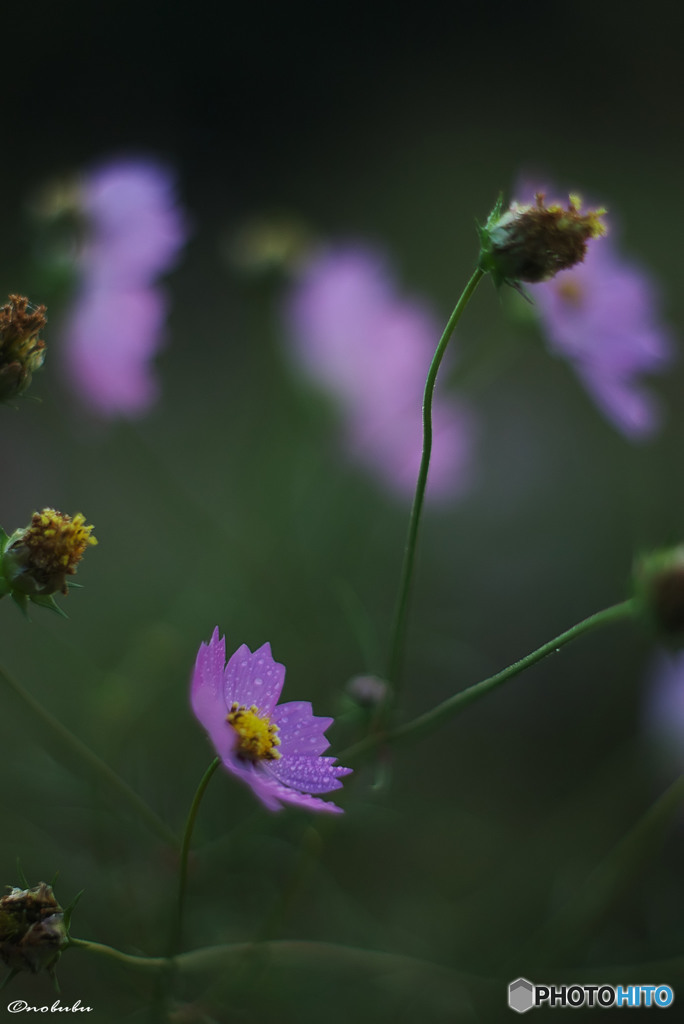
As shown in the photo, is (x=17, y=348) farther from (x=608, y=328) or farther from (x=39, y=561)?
(x=608, y=328)

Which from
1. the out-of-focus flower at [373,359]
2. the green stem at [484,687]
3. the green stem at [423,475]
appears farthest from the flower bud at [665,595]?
the out-of-focus flower at [373,359]

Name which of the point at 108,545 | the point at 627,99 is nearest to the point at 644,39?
the point at 627,99

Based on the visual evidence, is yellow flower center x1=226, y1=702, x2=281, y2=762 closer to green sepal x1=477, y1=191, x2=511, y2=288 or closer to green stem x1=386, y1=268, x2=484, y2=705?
green stem x1=386, y1=268, x2=484, y2=705

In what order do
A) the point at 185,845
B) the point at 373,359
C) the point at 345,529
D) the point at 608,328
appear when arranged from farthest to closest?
the point at 345,529 < the point at 373,359 < the point at 608,328 < the point at 185,845

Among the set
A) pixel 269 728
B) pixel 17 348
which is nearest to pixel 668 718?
pixel 269 728

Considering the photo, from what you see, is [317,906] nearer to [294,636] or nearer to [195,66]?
[294,636]

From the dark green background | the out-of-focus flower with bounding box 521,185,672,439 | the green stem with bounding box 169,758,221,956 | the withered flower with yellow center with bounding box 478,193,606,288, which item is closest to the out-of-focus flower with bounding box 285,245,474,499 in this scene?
the dark green background
